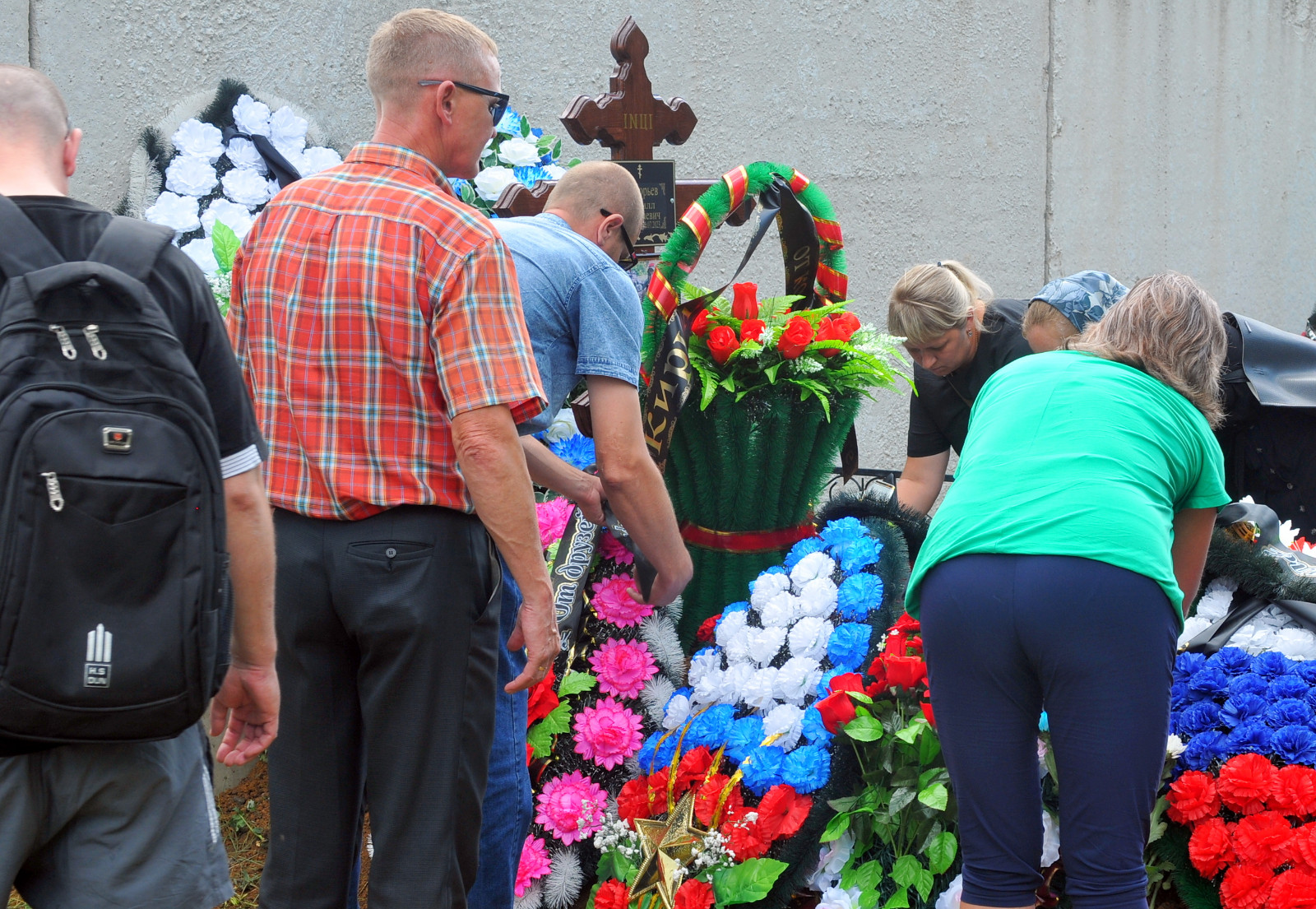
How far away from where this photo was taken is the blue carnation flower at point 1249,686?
2.26 m

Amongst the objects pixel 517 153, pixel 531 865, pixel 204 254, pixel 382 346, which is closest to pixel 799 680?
pixel 531 865

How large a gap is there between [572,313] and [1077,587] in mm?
1043

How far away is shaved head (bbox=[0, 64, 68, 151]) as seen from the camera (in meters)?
1.46

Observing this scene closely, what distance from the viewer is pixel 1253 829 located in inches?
81.4

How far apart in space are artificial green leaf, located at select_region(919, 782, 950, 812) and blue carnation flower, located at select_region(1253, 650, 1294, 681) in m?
0.65

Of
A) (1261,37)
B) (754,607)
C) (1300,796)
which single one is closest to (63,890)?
(754,607)

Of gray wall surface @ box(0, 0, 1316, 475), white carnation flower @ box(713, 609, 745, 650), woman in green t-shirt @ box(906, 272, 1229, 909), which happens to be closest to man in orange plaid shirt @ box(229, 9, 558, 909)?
woman in green t-shirt @ box(906, 272, 1229, 909)

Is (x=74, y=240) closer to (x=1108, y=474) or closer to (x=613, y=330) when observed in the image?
(x=613, y=330)

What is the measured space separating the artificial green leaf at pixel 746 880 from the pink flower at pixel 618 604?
2.13 feet

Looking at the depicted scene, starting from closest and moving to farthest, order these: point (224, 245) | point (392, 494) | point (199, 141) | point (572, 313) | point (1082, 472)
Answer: point (392, 494)
point (1082, 472)
point (572, 313)
point (224, 245)
point (199, 141)

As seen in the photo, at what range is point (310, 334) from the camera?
1.85 meters

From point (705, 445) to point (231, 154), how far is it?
233 cm

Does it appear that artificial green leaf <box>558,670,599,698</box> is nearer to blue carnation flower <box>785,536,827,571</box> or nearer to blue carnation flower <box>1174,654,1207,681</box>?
blue carnation flower <box>785,536,827,571</box>

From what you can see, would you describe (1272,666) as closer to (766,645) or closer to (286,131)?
(766,645)
